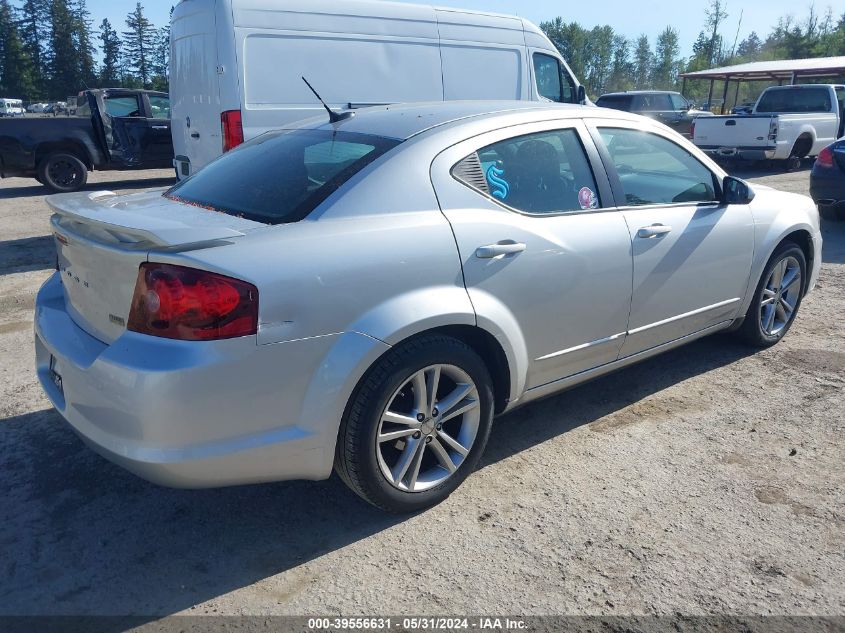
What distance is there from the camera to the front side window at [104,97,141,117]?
43.6 feet

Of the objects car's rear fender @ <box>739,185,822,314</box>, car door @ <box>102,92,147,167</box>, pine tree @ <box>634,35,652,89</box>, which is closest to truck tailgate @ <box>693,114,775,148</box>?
car's rear fender @ <box>739,185,822,314</box>

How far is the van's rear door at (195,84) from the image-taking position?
7.25 metres

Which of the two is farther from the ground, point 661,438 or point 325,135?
point 325,135

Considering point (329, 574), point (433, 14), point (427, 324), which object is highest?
point (433, 14)

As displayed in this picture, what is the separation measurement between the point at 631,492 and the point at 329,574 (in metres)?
1.36

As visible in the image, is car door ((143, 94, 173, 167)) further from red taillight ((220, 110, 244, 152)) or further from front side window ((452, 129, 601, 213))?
front side window ((452, 129, 601, 213))

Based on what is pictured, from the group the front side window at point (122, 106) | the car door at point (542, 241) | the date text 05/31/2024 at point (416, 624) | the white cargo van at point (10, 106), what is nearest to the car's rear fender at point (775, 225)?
the car door at point (542, 241)

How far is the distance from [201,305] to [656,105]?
20.5 m

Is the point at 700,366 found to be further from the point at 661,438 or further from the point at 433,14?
the point at 433,14

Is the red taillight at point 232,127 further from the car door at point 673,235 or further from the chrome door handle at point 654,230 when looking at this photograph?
the chrome door handle at point 654,230

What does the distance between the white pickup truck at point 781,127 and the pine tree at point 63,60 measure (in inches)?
3381

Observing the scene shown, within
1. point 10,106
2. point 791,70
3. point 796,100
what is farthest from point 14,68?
point 796,100

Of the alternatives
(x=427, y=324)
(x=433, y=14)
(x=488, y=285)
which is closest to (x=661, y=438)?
(x=488, y=285)

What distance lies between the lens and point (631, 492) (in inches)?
123
